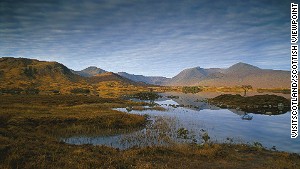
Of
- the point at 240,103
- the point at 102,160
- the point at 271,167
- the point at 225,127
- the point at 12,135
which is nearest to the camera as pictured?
the point at 102,160

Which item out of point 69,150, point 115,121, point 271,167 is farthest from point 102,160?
point 115,121

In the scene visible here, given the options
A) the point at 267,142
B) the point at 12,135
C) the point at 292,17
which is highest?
the point at 292,17

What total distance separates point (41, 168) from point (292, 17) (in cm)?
2856

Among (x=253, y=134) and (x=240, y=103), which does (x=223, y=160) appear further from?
(x=240, y=103)

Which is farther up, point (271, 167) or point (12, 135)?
point (12, 135)

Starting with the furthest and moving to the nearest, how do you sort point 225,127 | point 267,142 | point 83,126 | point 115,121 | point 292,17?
point 225,127 < point 115,121 < point 83,126 < point 267,142 < point 292,17

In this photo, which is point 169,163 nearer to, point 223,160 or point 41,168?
point 223,160

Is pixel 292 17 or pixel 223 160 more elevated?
pixel 292 17

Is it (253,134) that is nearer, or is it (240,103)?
(253,134)

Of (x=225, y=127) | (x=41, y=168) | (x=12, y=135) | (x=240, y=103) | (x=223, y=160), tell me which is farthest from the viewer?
(x=240, y=103)

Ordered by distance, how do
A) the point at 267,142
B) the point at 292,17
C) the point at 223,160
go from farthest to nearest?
the point at 267,142
the point at 292,17
the point at 223,160

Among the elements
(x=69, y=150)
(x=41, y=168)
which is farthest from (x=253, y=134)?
(x=41, y=168)

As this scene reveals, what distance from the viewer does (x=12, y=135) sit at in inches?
924

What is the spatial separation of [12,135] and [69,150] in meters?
6.80
